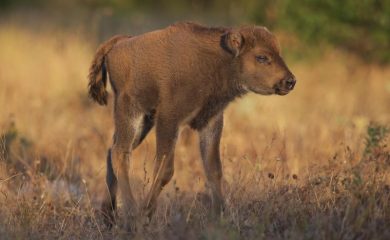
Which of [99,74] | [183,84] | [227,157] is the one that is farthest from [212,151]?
[99,74]

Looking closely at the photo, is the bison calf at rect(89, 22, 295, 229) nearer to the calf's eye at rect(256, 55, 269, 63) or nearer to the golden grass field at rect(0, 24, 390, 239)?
the calf's eye at rect(256, 55, 269, 63)

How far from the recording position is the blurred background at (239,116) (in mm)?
7996

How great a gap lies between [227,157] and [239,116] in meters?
3.87

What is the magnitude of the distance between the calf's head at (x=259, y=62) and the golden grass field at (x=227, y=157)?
0.66m

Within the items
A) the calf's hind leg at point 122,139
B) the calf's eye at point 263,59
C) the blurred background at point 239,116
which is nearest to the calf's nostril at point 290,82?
the calf's eye at point 263,59

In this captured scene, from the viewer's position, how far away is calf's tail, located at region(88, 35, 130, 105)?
7.97m

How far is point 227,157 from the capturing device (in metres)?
8.97

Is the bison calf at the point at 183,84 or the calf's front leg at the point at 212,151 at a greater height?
the bison calf at the point at 183,84

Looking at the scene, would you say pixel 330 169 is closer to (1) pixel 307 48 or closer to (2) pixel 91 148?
(2) pixel 91 148

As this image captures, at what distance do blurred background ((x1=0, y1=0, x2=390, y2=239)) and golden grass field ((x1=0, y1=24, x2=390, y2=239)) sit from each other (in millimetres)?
29

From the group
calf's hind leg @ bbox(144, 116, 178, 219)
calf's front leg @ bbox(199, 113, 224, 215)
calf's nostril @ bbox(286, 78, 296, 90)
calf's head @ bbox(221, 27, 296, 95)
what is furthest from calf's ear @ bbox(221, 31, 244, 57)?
calf's hind leg @ bbox(144, 116, 178, 219)

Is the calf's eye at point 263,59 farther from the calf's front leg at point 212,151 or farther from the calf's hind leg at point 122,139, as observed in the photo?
the calf's hind leg at point 122,139

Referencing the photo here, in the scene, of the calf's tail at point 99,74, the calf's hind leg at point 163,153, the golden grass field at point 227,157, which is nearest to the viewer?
the golden grass field at point 227,157

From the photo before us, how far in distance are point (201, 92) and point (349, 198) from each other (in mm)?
1641
